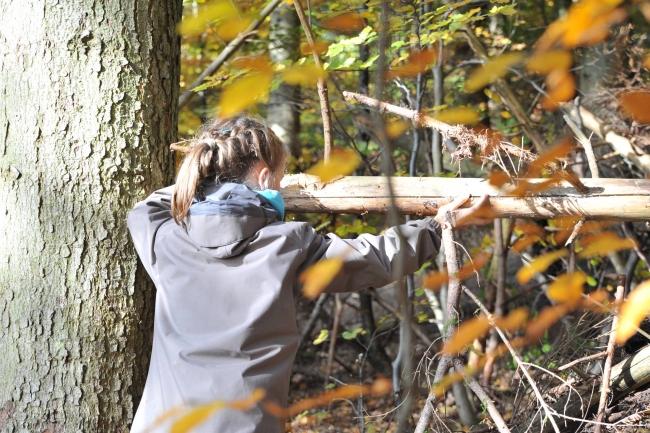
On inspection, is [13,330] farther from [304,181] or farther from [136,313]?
[304,181]

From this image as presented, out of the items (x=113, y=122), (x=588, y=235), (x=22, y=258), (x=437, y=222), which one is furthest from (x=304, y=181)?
(x=588, y=235)

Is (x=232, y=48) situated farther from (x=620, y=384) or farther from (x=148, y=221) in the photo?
(x=620, y=384)

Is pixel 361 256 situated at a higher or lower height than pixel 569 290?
higher

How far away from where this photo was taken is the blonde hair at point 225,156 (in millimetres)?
2043

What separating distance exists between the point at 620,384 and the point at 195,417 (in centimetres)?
182

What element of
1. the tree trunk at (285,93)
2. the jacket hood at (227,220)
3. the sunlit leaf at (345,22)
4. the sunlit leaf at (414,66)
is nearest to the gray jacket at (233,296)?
the jacket hood at (227,220)

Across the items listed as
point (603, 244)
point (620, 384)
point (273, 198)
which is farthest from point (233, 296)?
point (603, 244)

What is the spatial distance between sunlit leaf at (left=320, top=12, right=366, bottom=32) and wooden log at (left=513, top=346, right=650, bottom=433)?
2.11m

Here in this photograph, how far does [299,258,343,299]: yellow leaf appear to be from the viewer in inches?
77.1

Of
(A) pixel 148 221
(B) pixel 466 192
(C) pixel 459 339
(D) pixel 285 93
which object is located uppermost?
(D) pixel 285 93

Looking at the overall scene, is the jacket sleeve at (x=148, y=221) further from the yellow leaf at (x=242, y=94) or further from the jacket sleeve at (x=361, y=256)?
the yellow leaf at (x=242, y=94)

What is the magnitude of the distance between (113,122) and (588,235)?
3.44 meters

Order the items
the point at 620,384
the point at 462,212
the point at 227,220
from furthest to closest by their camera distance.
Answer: the point at 620,384 < the point at 462,212 < the point at 227,220

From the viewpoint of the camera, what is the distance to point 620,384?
2539 millimetres
